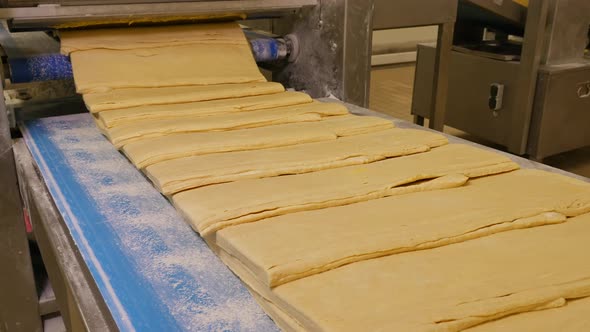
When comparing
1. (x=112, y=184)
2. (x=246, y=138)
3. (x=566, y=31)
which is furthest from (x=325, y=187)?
(x=566, y=31)

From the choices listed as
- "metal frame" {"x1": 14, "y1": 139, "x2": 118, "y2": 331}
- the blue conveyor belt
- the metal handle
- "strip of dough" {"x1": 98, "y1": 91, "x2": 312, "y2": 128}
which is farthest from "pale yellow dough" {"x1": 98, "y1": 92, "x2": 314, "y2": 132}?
the metal handle

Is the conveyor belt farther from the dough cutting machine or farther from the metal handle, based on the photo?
the metal handle

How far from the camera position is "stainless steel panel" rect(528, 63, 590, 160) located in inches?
126

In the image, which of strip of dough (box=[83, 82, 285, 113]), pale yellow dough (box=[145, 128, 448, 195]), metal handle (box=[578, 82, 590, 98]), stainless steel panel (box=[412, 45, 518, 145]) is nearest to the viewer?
pale yellow dough (box=[145, 128, 448, 195])


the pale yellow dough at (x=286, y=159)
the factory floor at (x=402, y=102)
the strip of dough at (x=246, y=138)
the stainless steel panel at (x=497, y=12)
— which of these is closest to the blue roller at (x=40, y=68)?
the strip of dough at (x=246, y=138)

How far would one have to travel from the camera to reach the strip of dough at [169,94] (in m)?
1.52

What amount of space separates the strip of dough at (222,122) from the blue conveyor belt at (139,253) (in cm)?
6

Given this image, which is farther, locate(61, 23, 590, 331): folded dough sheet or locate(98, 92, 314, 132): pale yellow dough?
locate(98, 92, 314, 132): pale yellow dough

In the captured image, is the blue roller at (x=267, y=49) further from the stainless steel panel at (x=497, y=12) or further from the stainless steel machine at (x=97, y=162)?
the stainless steel panel at (x=497, y=12)

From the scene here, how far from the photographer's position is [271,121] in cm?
151

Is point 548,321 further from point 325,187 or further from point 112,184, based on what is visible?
point 112,184

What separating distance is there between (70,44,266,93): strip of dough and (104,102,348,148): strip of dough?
0.92 ft

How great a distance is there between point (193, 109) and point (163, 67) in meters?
0.31

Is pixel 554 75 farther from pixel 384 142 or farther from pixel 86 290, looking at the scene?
pixel 86 290
